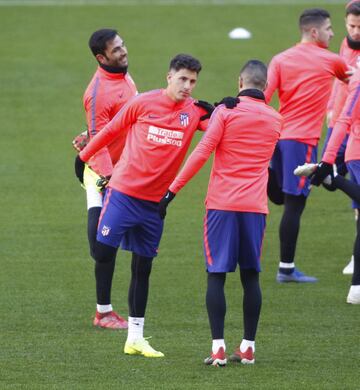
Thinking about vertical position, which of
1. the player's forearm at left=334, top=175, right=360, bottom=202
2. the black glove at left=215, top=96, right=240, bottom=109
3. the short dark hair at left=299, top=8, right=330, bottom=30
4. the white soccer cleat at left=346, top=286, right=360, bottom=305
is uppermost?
the short dark hair at left=299, top=8, right=330, bottom=30

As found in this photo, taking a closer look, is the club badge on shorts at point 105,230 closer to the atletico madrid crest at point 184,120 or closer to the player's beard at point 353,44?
the atletico madrid crest at point 184,120

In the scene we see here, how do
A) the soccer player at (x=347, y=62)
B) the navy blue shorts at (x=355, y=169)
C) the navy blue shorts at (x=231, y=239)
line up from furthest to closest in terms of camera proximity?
the soccer player at (x=347, y=62), the navy blue shorts at (x=355, y=169), the navy blue shorts at (x=231, y=239)

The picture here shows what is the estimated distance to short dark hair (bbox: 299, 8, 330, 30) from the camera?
10141 millimetres

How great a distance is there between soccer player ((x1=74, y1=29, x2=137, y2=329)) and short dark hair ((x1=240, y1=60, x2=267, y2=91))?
5.01 feet

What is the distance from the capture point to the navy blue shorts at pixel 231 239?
25.0 feet

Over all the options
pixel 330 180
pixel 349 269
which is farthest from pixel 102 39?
pixel 349 269

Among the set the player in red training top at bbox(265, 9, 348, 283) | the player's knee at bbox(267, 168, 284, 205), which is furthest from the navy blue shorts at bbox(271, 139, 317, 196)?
the player's knee at bbox(267, 168, 284, 205)

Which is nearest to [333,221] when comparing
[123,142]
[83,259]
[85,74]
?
[83,259]

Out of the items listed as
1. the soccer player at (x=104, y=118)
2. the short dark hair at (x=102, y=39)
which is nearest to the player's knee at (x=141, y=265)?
the soccer player at (x=104, y=118)

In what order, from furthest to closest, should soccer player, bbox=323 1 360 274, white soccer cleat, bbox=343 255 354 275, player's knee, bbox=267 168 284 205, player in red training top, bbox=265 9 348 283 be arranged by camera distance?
white soccer cleat, bbox=343 255 354 275
soccer player, bbox=323 1 360 274
player in red training top, bbox=265 9 348 283
player's knee, bbox=267 168 284 205

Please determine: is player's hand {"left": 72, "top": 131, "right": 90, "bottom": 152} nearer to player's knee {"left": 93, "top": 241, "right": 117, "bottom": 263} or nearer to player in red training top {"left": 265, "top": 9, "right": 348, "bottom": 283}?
player's knee {"left": 93, "top": 241, "right": 117, "bottom": 263}

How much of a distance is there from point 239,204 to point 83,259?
3.53 m

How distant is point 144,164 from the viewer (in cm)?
793

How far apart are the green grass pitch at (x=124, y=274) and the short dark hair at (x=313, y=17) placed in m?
2.21
